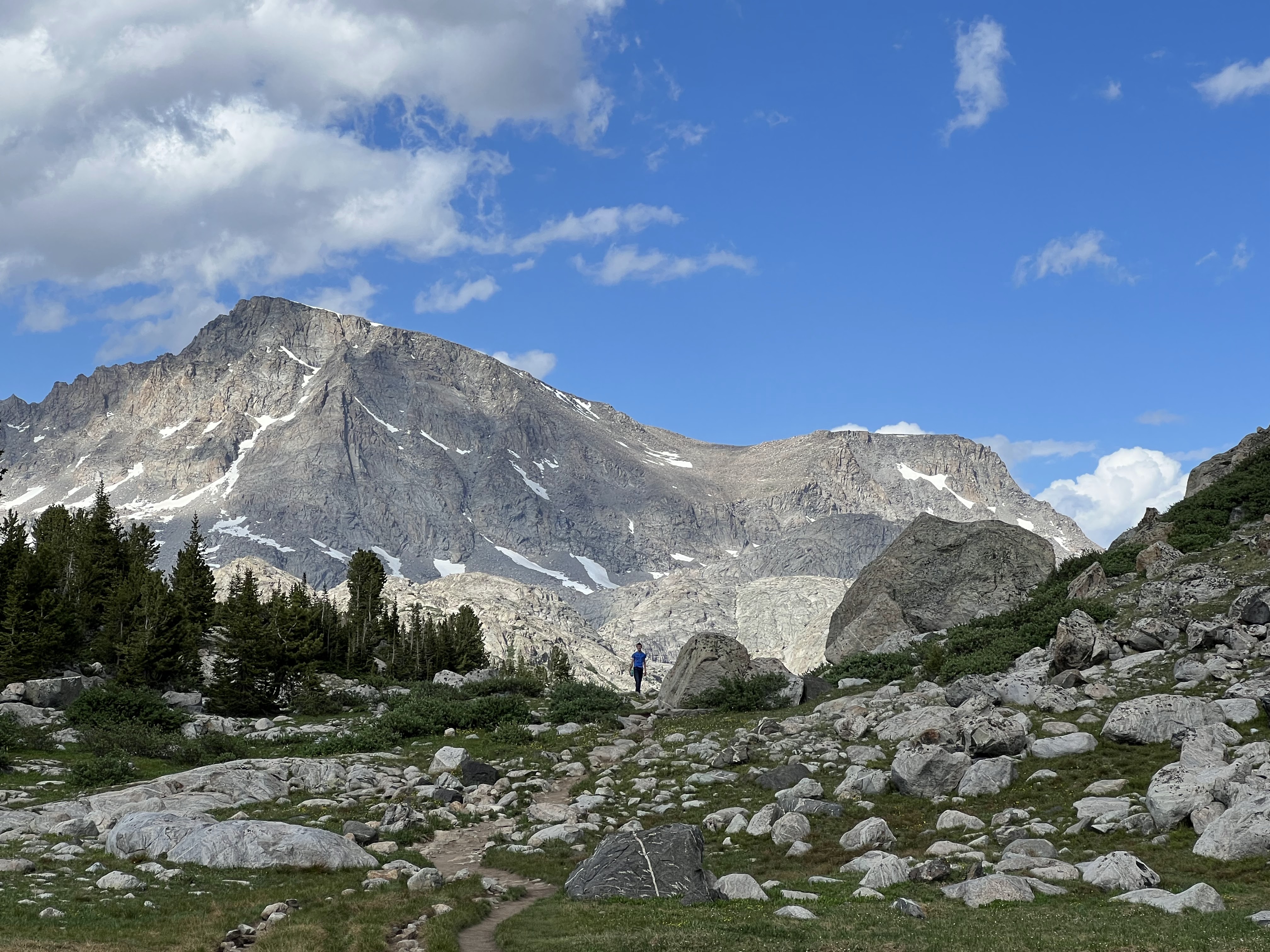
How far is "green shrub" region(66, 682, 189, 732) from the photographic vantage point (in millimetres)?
37594

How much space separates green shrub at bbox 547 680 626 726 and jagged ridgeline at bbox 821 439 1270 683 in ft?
33.9

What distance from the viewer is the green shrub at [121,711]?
3759 cm

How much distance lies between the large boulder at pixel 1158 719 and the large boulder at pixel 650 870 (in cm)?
1174

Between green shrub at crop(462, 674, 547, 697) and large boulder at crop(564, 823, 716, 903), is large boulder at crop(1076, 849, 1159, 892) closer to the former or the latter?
large boulder at crop(564, 823, 716, 903)

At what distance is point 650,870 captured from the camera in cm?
1791

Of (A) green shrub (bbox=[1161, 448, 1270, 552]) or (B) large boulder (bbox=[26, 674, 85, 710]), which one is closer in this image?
(A) green shrub (bbox=[1161, 448, 1270, 552])

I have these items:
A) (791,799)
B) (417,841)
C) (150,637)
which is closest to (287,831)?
(417,841)

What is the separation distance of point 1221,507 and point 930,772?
96.4ft

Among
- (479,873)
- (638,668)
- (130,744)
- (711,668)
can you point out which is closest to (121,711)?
(130,744)

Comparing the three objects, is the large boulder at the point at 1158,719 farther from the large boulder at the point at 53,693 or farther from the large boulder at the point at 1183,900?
the large boulder at the point at 53,693

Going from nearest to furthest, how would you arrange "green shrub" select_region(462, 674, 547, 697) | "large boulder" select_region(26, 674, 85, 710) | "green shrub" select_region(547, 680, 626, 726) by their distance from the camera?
"large boulder" select_region(26, 674, 85, 710) → "green shrub" select_region(547, 680, 626, 726) → "green shrub" select_region(462, 674, 547, 697)

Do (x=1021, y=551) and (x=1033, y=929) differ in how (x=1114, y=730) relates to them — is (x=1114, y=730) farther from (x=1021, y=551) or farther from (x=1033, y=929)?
(x=1021, y=551)

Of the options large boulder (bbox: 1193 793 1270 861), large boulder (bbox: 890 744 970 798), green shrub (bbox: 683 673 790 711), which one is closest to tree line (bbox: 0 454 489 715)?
green shrub (bbox: 683 673 790 711)

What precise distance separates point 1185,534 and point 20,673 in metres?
55.4
